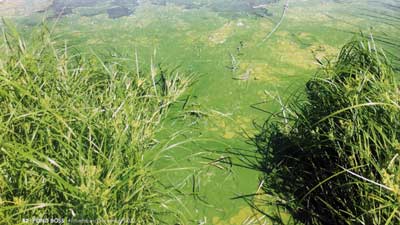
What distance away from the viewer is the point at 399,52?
2.57 m

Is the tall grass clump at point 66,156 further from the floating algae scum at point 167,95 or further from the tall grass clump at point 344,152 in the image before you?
the tall grass clump at point 344,152

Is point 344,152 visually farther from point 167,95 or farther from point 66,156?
point 167,95

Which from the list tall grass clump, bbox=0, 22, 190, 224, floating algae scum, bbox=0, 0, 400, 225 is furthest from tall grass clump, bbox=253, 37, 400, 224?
tall grass clump, bbox=0, 22, 190, 224

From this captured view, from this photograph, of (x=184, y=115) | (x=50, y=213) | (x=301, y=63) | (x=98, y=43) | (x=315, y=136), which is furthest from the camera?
(x=98, y=43)

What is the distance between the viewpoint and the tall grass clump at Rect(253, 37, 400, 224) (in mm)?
1190

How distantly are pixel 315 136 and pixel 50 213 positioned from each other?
100 cm

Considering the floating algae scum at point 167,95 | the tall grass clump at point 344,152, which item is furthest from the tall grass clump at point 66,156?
the tall grass clump at point 344,152

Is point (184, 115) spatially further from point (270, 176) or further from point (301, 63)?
point (301, 63)

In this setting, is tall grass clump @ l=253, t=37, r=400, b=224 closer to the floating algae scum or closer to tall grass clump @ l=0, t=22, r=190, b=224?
the floating algae scum

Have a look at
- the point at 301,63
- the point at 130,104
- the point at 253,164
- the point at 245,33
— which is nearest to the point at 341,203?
the point at 253,164

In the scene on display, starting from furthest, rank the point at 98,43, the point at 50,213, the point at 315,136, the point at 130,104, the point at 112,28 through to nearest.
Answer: the point at 112,28, the point at 98,43, the point at 130,104, the point at 315,136, the point at 50,213

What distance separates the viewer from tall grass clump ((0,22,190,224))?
3.84 ft

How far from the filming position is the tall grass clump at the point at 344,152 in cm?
119

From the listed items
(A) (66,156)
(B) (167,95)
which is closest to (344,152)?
(A) (66,156)
